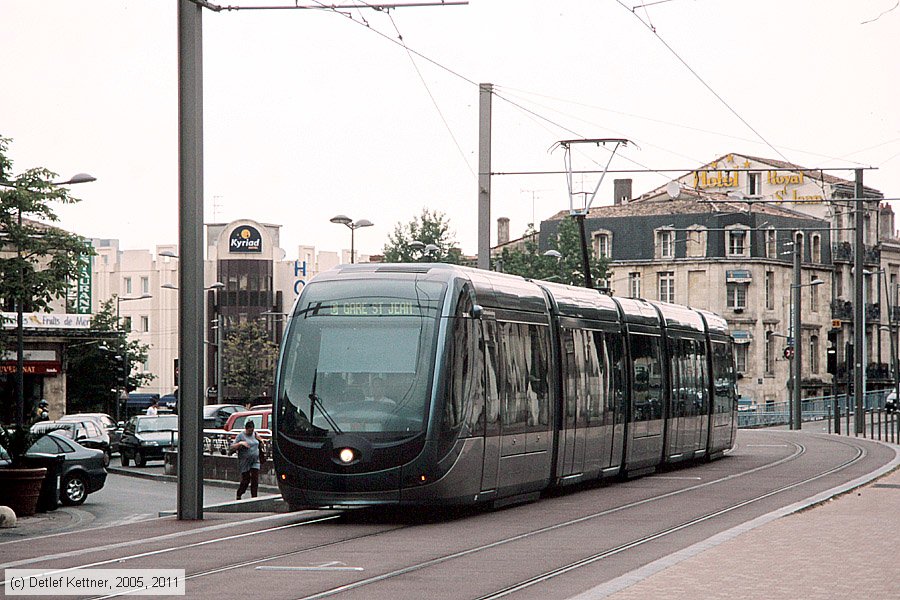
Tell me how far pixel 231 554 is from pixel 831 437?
140ft

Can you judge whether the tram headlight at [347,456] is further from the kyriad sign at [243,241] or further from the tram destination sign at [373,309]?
the kyriad sign at [243,241]

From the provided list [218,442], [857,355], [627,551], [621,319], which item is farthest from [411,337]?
[857,355]

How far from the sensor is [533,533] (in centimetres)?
1767

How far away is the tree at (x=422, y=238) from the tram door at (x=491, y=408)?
7895cm

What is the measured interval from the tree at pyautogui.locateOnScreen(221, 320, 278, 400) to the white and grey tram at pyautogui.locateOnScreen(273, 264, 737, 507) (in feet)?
247

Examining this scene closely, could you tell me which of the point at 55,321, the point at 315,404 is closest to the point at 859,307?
the point at 55,321

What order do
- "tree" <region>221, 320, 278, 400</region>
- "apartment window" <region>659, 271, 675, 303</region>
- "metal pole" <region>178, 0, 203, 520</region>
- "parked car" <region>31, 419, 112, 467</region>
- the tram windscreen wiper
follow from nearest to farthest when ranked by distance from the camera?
1. the tram windscreen wiper
2. "metal pole" <region>178, 0, 203, 520</region>
3. "parked car" <region>31, 419, 112, 467</region>
4. "apartment window" <region>659, 271, 675, 303</region>
5. "tree" <region>221, 320, 278, 400</region>

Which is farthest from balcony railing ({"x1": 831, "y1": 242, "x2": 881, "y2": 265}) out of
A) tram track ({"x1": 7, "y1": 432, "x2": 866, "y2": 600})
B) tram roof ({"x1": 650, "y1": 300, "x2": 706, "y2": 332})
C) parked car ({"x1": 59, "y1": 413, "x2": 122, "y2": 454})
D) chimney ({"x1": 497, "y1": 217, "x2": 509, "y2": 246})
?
tram track ({"x1": 7, "y1": 432, "x2": 866, "y2": 600})

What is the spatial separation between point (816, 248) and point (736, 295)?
8254mm

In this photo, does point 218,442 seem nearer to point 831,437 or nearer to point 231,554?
point 831,437

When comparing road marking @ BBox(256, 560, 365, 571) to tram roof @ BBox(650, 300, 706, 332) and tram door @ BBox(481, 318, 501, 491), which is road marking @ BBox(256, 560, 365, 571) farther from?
tram roof @ BBox(650, 300, 706, 332)

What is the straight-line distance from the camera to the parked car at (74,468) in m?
32.1

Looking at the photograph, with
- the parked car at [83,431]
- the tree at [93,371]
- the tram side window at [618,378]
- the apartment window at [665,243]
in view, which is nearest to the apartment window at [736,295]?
the apartment window at [665,243]

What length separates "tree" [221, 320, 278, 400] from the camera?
320 ft
